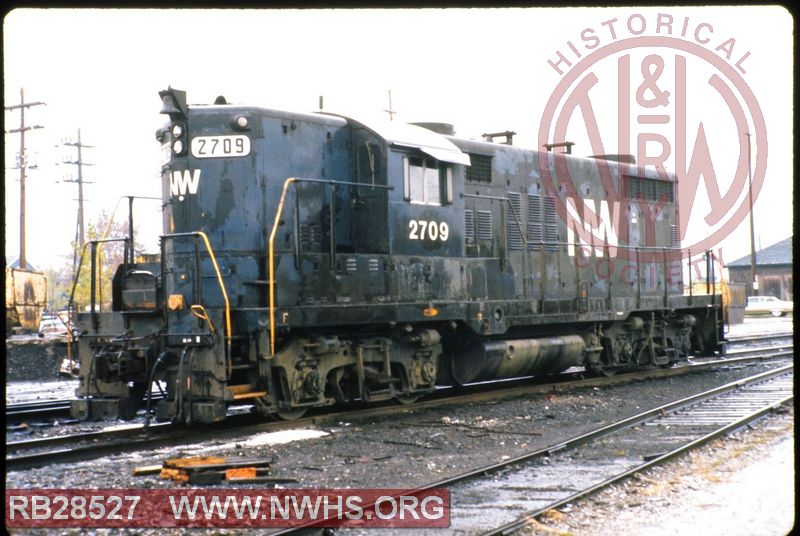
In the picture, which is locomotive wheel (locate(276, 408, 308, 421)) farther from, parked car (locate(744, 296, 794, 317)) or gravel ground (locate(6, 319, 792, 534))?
parked car (locate(744, 296, 794, 317))

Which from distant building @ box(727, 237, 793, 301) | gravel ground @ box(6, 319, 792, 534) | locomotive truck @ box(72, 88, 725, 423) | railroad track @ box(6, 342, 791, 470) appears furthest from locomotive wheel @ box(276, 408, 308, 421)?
distant building @ box(727, 237, 793, 301)

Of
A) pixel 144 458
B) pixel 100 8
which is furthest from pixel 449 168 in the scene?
pixel 100 8

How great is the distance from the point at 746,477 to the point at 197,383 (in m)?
6.01

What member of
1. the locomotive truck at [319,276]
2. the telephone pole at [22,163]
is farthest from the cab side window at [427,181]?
the telephone pole at [22,163]

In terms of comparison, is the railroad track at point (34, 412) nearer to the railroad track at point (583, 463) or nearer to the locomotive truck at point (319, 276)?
the locomotive truck at point (319, 276)

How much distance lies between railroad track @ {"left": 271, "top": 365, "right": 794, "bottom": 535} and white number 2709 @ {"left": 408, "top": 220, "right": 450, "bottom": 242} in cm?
370

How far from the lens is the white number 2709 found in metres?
12.0

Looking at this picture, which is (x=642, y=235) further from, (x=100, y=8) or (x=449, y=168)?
(x=100, y=8)

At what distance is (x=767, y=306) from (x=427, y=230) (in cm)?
4293

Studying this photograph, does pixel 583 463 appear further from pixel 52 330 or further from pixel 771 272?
pixel 771 272

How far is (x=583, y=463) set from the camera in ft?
28.0

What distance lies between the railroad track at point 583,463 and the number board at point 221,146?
5.25m

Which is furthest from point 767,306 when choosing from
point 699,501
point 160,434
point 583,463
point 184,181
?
point 699,501

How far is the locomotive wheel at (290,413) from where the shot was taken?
1070 centimetres
